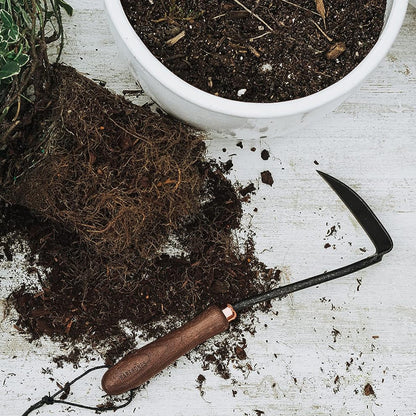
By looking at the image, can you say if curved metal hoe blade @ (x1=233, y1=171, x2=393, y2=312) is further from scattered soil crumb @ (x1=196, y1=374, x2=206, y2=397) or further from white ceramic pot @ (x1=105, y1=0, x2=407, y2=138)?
white ceramic pot @ (x1=105, y1=0, x2=407, y2=138)

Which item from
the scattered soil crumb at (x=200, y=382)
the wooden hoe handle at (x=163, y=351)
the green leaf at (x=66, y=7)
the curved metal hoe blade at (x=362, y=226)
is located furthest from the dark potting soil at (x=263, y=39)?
the scattered soil crumb at (x=200, y=382)

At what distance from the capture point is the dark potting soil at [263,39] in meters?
0.71

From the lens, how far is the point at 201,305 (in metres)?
0.92

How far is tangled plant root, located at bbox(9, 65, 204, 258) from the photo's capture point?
833 mm

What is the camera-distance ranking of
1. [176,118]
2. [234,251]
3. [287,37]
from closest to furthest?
[287,37] → [176,118] → [234,251]

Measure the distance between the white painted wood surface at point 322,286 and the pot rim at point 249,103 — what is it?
0.26 metres

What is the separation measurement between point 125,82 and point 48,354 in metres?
0.48

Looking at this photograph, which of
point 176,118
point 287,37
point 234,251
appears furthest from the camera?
point 234,251

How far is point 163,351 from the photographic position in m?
0.85

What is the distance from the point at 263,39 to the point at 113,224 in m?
0.36

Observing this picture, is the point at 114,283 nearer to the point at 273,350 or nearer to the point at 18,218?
the point at 18,218

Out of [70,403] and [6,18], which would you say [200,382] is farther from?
[6,18]

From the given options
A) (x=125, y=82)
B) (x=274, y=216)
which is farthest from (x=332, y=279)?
(x=125, y=82)

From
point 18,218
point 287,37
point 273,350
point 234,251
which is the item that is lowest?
point 273,350
